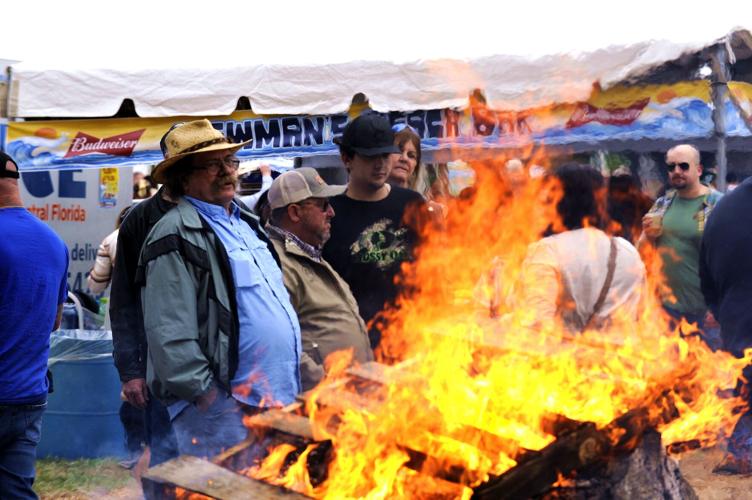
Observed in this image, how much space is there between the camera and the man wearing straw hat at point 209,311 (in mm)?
3133

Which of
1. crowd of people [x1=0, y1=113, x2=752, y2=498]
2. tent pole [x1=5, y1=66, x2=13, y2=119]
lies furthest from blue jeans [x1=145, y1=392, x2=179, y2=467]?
tent pole [x1=5, y1=66, x2=13, y2=119]

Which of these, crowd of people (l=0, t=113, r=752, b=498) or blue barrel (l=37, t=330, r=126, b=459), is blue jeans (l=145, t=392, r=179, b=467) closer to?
crowd of people (l=0, t=113, r=752, b=498)

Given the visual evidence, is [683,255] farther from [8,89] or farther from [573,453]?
[8,89]

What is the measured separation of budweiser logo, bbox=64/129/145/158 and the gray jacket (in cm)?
453

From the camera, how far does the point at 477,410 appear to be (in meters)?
2.68

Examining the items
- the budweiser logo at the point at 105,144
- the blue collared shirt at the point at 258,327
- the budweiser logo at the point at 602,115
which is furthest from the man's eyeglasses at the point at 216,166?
the budweiser logo at the point at 105,144

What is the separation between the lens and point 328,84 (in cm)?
689

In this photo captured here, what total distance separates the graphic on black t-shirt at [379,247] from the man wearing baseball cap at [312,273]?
38 centimetres

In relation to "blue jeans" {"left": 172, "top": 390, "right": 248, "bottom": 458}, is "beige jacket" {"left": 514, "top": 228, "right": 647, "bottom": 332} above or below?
above

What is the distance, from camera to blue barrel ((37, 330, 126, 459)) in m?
6.15

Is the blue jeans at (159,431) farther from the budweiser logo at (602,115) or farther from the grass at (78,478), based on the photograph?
the budweiser logo at (602,115)

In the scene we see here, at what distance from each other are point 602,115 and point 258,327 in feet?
13.9

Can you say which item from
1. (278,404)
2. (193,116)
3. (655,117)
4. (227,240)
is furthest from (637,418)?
(193,116)

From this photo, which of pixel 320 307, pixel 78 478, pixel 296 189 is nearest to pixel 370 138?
pixel 296 189
